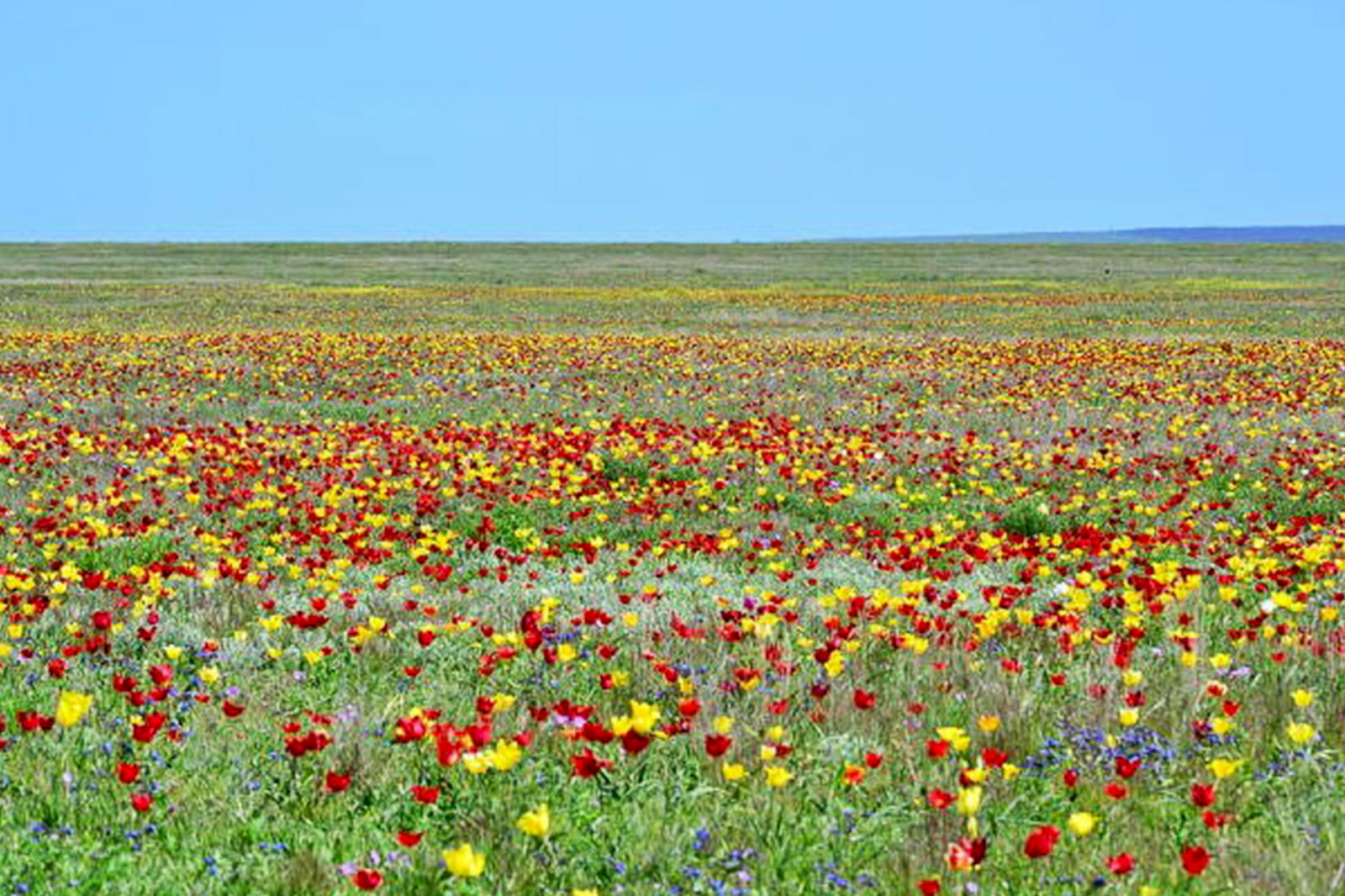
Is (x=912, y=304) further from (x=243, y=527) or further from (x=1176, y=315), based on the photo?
(x=243, y=527)

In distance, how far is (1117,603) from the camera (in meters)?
7.47

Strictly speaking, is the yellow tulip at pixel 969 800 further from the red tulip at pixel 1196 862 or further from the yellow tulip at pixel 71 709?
the yellow tulip at pixel 71 709

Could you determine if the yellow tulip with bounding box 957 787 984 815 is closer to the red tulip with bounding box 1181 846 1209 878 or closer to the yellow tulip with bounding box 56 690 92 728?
the red tulip with bounding box 1181 846 1209 878

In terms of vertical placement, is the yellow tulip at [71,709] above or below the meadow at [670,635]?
above

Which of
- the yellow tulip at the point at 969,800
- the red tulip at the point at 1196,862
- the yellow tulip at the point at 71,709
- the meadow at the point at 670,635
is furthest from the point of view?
the yellow tulip at the point at 71,709

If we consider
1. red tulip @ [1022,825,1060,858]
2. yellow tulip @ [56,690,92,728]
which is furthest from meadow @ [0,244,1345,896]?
red tulip @ [1022,825,1060,858]

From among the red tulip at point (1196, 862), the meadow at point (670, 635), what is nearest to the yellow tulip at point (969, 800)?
the meadow at point (670, 635)

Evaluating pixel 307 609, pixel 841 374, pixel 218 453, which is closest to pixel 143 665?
pixel 307 609

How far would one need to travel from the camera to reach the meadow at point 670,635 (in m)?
3.90

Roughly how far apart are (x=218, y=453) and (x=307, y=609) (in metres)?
6.11

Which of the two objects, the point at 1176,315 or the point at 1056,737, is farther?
the point at 1176,315

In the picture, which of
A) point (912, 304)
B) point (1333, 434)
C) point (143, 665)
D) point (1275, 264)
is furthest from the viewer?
point (1275, 264)

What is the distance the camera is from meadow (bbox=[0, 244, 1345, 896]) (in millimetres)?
3904

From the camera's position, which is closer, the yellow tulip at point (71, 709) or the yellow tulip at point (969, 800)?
the yellow tulip at point (969, 800)
